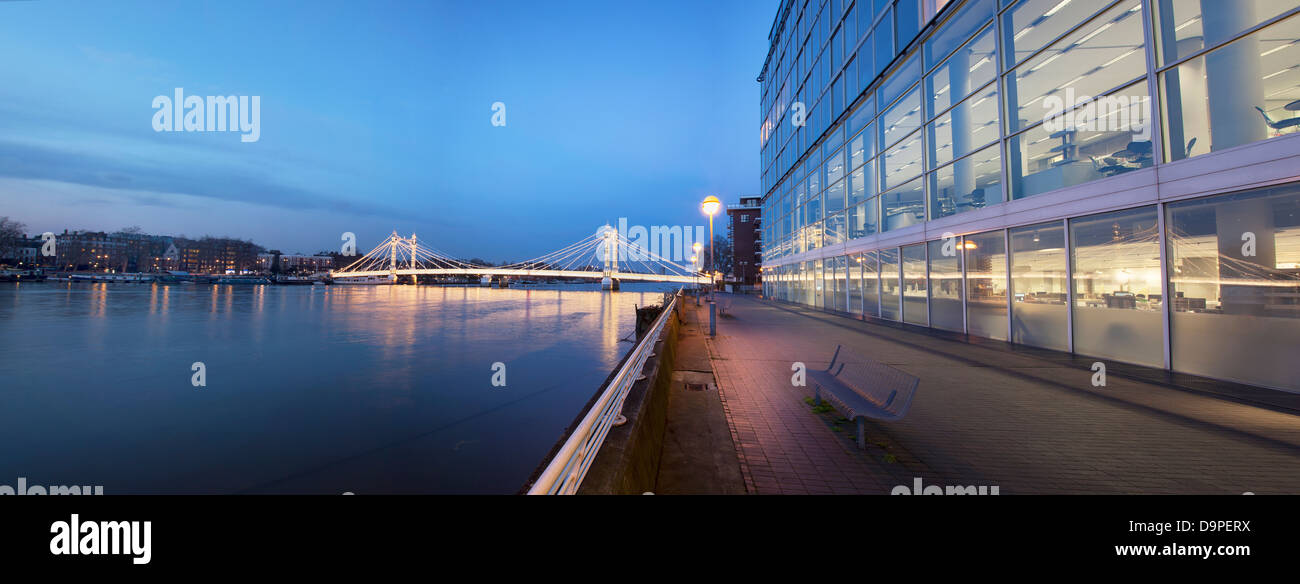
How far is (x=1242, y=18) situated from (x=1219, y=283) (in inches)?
145

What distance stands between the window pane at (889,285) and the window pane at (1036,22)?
614 centimetres

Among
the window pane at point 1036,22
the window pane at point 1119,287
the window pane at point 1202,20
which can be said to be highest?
the window pane at point 1036,22

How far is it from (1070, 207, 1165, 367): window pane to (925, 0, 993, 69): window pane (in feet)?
19.3

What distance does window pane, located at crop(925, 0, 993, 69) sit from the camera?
1068 centimetres

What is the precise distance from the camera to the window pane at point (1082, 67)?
741 cm

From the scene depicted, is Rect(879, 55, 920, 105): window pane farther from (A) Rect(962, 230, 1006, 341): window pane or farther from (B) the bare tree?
(B) the bare tree

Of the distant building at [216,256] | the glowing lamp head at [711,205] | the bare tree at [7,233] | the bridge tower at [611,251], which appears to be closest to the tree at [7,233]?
the bare tree at [7,233]

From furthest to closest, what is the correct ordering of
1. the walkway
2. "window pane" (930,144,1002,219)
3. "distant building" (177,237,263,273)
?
"distant building" (177,237,263,273)
"window pane" (930,144,1002,219)
the walkway

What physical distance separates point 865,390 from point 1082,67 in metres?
8.58

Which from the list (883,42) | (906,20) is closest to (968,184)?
(906,20)

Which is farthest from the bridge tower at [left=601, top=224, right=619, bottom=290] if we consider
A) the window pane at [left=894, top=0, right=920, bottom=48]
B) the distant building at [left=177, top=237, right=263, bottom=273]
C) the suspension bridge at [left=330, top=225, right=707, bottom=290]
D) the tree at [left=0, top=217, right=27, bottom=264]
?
the distant building at [left=177, top=237, right=263, bottom=273]

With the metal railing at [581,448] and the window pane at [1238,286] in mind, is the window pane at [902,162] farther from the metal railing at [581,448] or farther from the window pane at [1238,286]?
the metal railing at [581,448]

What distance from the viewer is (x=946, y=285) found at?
472 inches

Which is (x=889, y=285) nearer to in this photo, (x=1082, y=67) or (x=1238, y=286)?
(x=1082, y=67)
